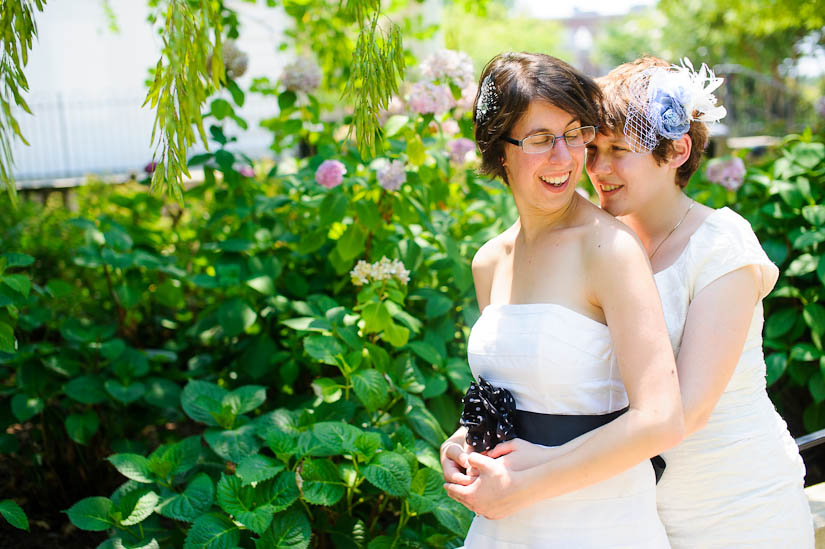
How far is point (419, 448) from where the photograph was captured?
2570 mm

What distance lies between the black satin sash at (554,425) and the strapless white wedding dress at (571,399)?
0.01 meters

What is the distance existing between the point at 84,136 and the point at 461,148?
11.1 metres

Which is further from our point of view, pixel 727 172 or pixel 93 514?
pixel 727 172

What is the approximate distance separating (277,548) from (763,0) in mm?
11968

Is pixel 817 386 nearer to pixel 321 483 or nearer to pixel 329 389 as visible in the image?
pixel 329 389

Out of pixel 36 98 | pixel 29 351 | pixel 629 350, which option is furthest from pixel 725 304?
pixel 36 98

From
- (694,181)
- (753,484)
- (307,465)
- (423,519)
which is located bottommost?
(423,519)

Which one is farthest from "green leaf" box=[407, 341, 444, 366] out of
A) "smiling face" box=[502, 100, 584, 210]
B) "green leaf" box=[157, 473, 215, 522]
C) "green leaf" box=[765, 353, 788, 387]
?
"green leaf" box=[765, 353, 788, 387]

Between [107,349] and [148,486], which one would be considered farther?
[107,349]

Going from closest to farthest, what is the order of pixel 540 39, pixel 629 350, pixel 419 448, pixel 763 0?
1. pixel 629 350
2. pixel 419 448
3. pixel 763 0
4. pixel 540 39

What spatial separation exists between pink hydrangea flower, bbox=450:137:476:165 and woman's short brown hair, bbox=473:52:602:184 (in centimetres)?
165

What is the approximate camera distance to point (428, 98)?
10.6 ft

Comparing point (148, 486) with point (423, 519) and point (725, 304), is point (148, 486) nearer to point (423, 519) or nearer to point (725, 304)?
point (423, 519)

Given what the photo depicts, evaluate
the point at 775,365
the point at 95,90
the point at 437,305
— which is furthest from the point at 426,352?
the point at 95,90
